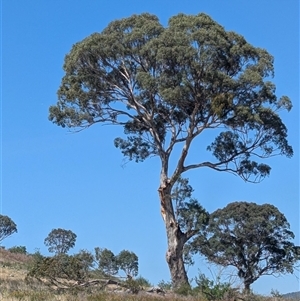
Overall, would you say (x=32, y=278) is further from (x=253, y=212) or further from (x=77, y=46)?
(x=253, y=212)

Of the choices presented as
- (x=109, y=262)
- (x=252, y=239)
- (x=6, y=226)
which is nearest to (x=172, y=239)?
(x=109, y=262)

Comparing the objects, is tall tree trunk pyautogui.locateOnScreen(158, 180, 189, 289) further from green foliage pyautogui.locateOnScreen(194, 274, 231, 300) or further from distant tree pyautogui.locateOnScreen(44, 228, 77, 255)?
distant tree pyautogui.locateOnScreen(44, 228, 77, 255)

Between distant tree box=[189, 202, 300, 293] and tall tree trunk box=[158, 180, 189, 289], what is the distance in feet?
57.3

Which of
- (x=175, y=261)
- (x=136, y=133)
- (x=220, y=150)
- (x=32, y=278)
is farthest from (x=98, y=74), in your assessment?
(x=32, y=278)

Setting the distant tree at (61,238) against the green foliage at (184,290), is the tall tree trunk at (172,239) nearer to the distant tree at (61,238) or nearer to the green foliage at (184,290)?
the green foliage at (184,290)

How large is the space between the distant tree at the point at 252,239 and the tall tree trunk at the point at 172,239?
1747 cm

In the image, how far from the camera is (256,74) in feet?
72.6

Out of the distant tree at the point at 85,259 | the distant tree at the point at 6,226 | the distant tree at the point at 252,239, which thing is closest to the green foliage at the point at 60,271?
the distant tree at the point at 85,259

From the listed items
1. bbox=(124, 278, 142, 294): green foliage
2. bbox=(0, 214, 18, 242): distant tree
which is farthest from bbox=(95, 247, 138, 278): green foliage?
bbox=(0, 214, 18, 242): distant tree

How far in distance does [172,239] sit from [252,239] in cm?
2036

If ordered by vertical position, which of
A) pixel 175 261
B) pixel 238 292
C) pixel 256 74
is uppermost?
pixel 256 74

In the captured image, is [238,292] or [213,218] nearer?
[238,292]

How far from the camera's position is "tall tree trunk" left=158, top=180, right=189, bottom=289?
21656mm

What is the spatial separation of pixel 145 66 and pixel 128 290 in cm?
892
